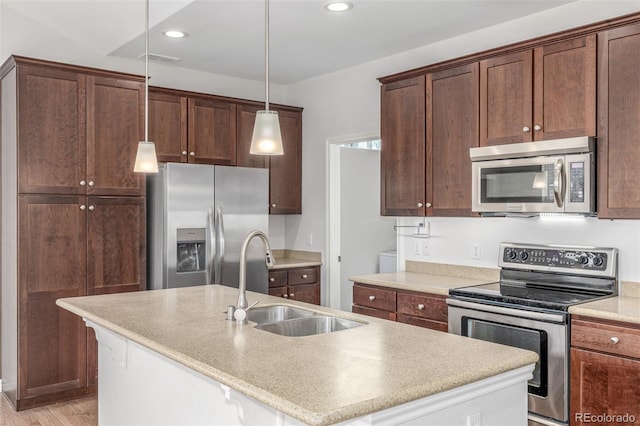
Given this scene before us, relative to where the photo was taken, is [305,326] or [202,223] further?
[202,223]

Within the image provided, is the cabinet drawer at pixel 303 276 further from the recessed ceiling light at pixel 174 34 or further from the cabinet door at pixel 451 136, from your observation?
the recessed ceiling light at pixel 174 34

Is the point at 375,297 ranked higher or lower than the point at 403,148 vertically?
lower

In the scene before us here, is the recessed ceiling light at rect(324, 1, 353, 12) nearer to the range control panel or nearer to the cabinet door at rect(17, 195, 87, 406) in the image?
the range control panel

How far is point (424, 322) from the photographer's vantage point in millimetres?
3508

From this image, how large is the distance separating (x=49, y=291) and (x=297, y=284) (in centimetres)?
205

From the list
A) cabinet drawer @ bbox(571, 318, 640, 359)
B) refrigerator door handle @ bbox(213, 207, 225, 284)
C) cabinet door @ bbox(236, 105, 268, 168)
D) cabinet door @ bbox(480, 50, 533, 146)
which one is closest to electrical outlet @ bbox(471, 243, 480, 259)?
cabinet door @ bbox(480, 50, 533, 146)

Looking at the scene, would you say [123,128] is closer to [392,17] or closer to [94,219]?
[94,219]

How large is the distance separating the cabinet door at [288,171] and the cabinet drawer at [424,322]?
202 cm

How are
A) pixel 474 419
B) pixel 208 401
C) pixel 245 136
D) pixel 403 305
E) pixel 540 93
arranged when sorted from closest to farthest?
1. pixel 474 419
2. pixel 208 401
3. pixel 540 93
4. pixel 403 305
5. pixel 245 136

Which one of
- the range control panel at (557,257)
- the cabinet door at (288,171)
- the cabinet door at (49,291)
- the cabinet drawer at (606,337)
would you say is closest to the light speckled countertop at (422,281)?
the range control panel at (557,257)

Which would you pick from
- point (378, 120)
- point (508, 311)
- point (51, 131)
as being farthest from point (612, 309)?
point (51, 131)

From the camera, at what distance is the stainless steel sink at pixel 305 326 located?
2.45m

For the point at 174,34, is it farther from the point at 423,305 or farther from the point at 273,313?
the point at 423,305

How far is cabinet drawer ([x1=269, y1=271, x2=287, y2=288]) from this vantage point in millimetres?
4832
